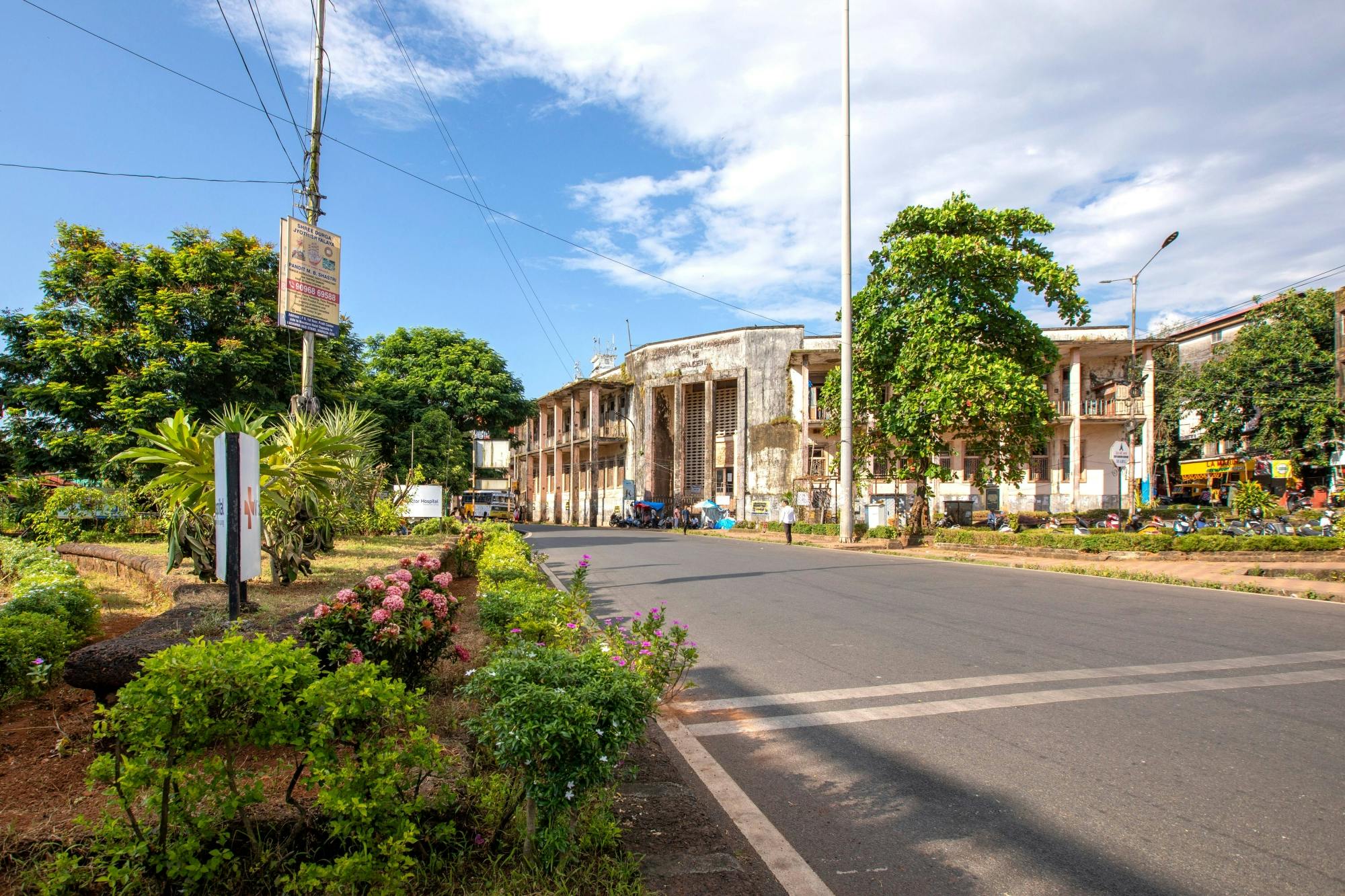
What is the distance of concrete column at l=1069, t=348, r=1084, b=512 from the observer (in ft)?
114

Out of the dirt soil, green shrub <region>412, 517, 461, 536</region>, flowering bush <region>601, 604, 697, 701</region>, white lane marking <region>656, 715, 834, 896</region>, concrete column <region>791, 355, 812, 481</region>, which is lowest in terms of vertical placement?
white lane marking <region>656, 715, 834, 896</region>

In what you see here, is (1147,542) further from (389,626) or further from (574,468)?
(574,468)

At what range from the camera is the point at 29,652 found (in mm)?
4219

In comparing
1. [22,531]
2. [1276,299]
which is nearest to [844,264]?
[22,531]

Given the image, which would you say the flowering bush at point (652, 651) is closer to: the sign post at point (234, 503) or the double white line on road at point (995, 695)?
the double white line on road at point (995, 695)

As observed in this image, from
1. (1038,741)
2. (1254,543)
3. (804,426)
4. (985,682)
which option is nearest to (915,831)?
(1038,741)

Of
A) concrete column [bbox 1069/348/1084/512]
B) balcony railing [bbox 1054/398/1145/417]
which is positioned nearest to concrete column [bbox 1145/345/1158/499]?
balcony railing [bbox 1054/398/1145/417]

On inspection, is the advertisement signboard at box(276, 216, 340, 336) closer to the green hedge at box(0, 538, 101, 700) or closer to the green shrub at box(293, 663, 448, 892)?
the green hedge at box(0, 538, 101, 700)

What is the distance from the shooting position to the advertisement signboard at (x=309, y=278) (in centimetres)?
983

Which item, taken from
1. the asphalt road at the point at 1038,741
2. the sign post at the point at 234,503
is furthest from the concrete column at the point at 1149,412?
the sign post at the point at 234,503

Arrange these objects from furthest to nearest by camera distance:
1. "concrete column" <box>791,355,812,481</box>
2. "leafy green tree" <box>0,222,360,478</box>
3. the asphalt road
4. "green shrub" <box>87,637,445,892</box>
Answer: "concrete column" <box>791,355,812,481</box>, "leafy green tree" <box>0,222,360,478</box>, the asphalt road, "green shrub" <box>87,637,445,892</box>

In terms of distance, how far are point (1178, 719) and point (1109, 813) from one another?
6.27 ft

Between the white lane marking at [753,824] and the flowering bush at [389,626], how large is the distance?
1.55 metres

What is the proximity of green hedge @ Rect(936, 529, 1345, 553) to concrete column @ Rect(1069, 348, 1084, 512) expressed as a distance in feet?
55.3
